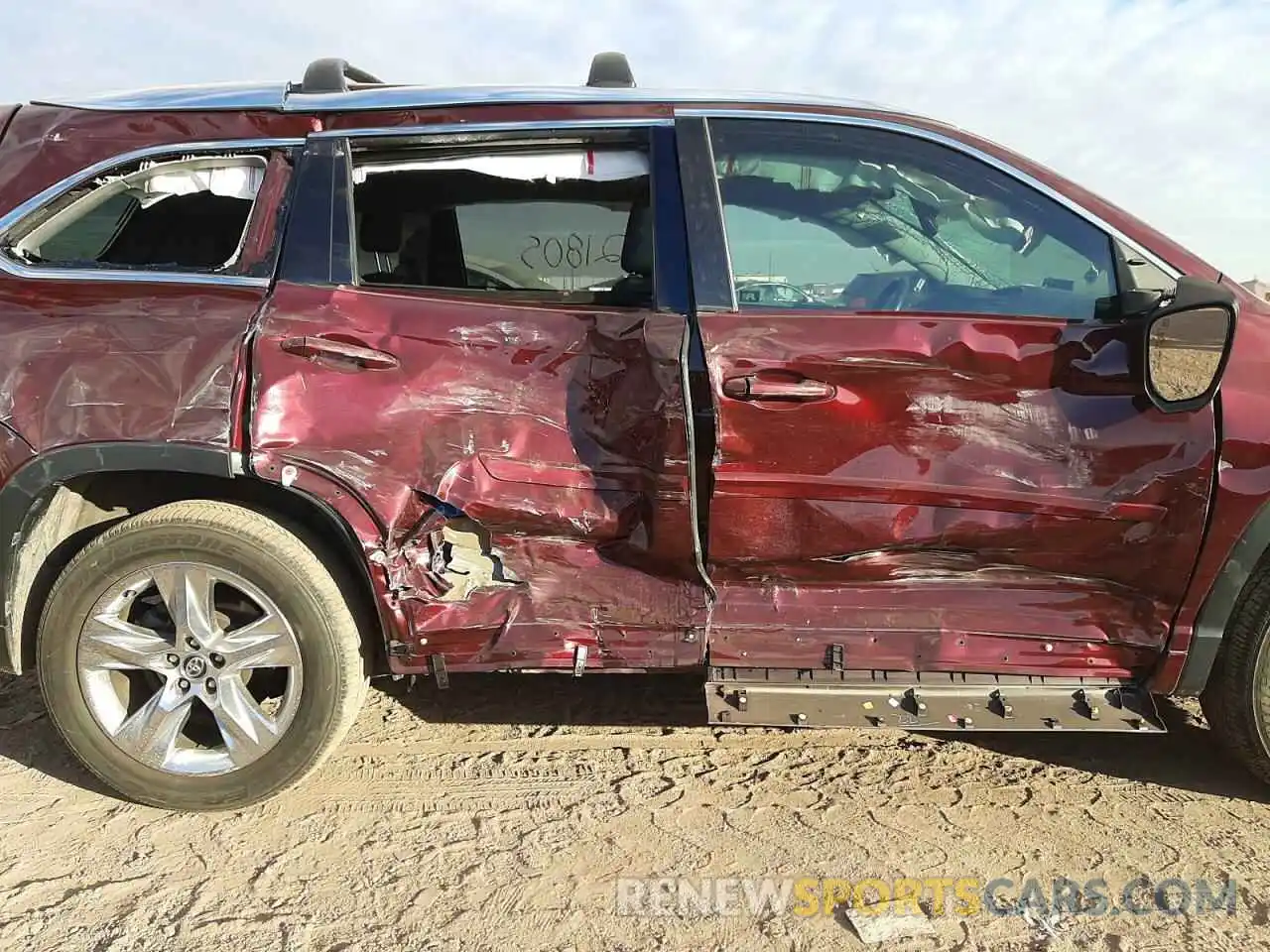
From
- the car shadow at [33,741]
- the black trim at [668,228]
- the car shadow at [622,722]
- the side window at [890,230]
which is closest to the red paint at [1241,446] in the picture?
the side window at [890,230]

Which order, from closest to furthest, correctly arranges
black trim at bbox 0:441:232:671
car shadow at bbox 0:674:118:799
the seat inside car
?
1. black trim at bbox 0:441:232:671
2. the seat inside car
3. car shadow at bbox 0:674:118:799

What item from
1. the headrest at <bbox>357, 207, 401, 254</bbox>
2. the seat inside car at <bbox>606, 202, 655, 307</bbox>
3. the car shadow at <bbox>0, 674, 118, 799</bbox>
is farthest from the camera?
the car shadow at <bbox>0, 674, 118, 799</bbox>

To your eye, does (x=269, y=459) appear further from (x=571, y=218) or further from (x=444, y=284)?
(x=571, y=218)

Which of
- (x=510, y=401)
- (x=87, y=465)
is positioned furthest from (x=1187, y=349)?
(x=87, y=465)

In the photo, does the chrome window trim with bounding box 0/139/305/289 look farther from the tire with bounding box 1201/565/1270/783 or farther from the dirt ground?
the tire with bounding box 1201/565/1270/783

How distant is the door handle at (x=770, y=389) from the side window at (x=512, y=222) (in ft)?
1.25

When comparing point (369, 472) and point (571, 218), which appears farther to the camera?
point (571, 218)

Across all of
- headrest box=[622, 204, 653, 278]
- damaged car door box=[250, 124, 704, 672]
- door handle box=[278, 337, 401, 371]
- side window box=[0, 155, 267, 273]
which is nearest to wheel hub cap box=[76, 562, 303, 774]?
damaged car door box=[250, 124, 704, 672]

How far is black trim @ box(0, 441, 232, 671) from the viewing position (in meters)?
2.35

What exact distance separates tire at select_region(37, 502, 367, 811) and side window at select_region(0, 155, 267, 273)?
2.61 feet

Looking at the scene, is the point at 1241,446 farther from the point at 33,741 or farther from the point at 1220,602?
the point at 33,741

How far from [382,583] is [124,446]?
82 cm

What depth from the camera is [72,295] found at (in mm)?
2414

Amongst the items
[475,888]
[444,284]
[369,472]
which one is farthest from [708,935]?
[444,284]
